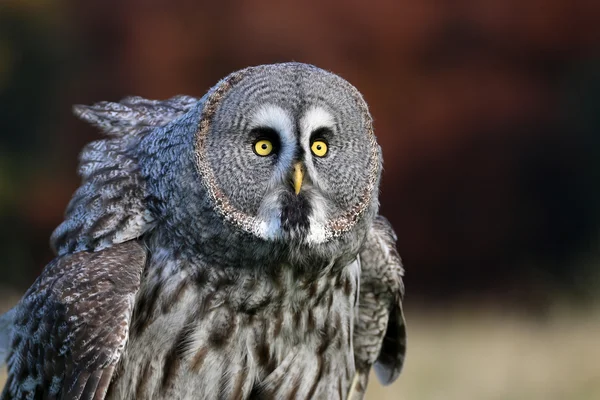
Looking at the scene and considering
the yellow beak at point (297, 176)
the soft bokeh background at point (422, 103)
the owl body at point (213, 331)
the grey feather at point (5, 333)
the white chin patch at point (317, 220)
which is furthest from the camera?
the soft bokeh background at point (422, 103)

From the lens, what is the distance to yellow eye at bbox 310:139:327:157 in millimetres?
2566

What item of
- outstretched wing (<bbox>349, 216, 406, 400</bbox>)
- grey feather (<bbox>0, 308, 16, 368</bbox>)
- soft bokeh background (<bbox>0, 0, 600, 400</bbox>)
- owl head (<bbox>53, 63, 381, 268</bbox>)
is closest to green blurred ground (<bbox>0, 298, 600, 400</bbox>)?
soft bokeh background (<bbox>0, 0, 600, 400</bbox>)

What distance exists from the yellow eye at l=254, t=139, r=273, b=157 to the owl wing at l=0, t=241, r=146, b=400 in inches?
18.9

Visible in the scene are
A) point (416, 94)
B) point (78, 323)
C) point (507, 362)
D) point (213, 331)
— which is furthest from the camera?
point (416, 94)

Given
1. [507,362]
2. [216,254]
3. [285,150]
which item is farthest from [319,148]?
[507,362]

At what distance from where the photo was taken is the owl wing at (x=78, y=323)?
2.55 metres

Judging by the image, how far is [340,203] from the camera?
8.76 feet

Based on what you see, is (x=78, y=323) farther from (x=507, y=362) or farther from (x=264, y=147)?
(x=507, y=362)

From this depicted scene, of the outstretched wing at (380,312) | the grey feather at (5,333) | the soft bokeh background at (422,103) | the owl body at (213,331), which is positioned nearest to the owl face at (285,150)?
the owl body at (213,331)

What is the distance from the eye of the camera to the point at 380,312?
3393mm

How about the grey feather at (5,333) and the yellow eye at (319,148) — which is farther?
the grey feather at (5,333)

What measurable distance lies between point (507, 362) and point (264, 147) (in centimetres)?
313

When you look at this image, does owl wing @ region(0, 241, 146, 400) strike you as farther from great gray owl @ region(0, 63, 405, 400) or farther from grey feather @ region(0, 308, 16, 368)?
grey feather @ region(0, 308, 16, 368)

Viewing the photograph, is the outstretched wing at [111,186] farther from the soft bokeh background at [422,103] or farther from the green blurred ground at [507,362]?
the soft bokeh background at [422,103]
